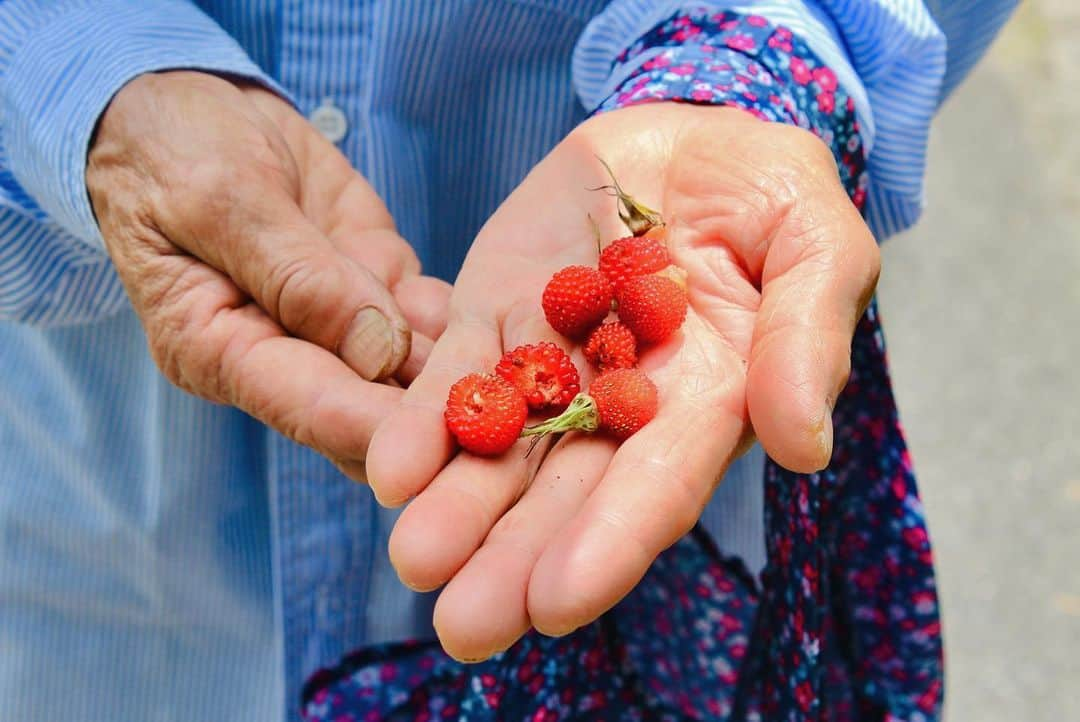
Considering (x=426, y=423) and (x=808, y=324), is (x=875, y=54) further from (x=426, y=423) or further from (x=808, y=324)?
(x=426, y=423)

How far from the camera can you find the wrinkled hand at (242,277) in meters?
1.17

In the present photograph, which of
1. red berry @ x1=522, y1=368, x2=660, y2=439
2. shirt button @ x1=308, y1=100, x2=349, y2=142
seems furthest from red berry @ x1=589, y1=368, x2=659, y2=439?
shirt button @ x1=308, y1=100, x2=349, y2=142

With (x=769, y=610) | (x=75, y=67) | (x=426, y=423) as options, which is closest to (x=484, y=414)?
(x=426, y=423)

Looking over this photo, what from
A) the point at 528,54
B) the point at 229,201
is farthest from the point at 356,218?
the point at 528,54

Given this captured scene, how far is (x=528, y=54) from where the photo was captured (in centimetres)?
148

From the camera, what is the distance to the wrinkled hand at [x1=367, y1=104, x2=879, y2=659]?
96 cm

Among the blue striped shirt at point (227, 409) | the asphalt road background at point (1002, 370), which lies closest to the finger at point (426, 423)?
the blue striped shirt at point (227, 409)

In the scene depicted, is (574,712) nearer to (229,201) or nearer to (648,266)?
(648,266)

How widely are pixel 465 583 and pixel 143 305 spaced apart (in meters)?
0.56

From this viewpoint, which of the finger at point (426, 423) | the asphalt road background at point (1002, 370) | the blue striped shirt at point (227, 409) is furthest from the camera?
the asphalt road background at point (1002, 370)

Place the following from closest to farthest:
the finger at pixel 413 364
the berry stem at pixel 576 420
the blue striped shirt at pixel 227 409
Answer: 1. the berry stem at pixel 576 420
2. the finger at pixel 413 364
3. the blue striped shirt at pixel 227 409

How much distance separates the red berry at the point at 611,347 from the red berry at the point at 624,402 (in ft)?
0.24

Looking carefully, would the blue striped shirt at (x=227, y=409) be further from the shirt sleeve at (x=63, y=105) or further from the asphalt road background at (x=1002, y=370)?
the asphalt road background at (x=1002, y=370)

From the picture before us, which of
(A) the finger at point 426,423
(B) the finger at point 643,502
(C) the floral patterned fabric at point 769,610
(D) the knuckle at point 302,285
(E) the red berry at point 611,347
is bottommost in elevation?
(C) the floral patterned fabric at point 769,610
